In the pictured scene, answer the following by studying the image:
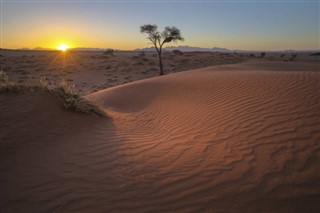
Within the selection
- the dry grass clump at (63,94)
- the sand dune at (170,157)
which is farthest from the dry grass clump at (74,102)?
the sand dune at (170,157)

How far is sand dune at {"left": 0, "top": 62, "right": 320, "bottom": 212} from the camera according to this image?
3.14 meters

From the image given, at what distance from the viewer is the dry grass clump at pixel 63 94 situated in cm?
575

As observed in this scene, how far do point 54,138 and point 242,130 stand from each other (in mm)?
3886

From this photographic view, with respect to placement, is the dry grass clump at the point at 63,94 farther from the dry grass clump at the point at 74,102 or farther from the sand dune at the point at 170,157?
the sand dune at the point at 170,157

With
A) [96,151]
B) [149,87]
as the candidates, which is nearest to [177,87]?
[149,87]

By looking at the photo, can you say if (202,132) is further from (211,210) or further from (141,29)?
(141,29)

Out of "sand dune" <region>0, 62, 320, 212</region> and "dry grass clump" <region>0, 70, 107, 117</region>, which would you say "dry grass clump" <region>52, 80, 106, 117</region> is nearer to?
"dry grass clump" <region>0, 70, 107, 117</region>

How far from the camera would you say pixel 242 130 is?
5059 mm

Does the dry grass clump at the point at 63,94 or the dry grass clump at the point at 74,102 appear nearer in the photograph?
the dry grass clump at the point at 63,94

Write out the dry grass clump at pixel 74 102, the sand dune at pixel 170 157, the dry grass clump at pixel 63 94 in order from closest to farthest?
the sand dune at pixel 170 157, the dry grass clump at pixel 63 94, the dry grass clump at pixel 74 102

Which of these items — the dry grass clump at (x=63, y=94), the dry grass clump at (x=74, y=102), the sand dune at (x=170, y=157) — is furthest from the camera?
the dry grass clump at (x=74, y=102)

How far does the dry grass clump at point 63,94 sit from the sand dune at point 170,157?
0.25 m

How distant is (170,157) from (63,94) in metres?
3.53

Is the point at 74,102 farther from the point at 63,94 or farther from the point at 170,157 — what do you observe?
the point at 170,157
